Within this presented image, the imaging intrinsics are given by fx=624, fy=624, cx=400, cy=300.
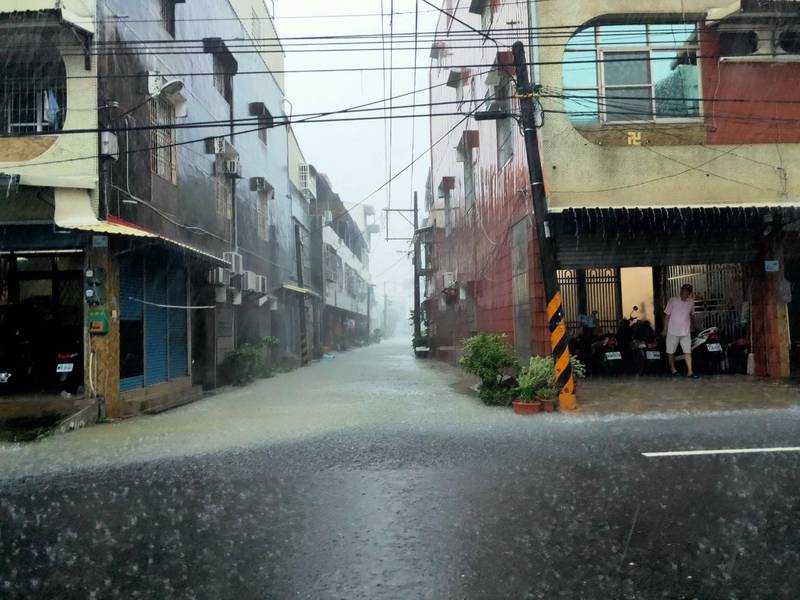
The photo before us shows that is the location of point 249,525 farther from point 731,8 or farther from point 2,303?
point 731,8

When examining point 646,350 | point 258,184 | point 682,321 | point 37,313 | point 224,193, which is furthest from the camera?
point 258,184

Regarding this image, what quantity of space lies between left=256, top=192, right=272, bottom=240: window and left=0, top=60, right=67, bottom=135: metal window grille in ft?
36.9

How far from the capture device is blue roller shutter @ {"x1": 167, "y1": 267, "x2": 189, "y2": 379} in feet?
46.5

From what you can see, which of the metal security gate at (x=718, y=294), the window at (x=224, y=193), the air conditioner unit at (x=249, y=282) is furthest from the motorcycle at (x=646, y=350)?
the window at (x=224, y=193)

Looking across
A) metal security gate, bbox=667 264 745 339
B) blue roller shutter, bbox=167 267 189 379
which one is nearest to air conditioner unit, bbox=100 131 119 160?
blue roller shutter, bbox=167 267 189 379

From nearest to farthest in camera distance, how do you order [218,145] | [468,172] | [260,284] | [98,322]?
[98,322] < [218,145] < [260,284] < [468,172]

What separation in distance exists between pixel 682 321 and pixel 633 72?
4859 millimetres

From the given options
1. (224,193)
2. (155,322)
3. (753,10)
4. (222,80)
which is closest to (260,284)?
(224,193)

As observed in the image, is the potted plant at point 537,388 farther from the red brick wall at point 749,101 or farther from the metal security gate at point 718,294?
the red brick wall at point 749,101

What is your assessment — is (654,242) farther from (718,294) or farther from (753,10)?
(753,10)

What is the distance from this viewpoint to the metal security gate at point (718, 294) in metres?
12.7

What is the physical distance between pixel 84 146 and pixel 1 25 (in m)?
2.17

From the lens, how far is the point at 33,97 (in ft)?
36.4

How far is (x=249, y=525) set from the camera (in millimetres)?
4496
